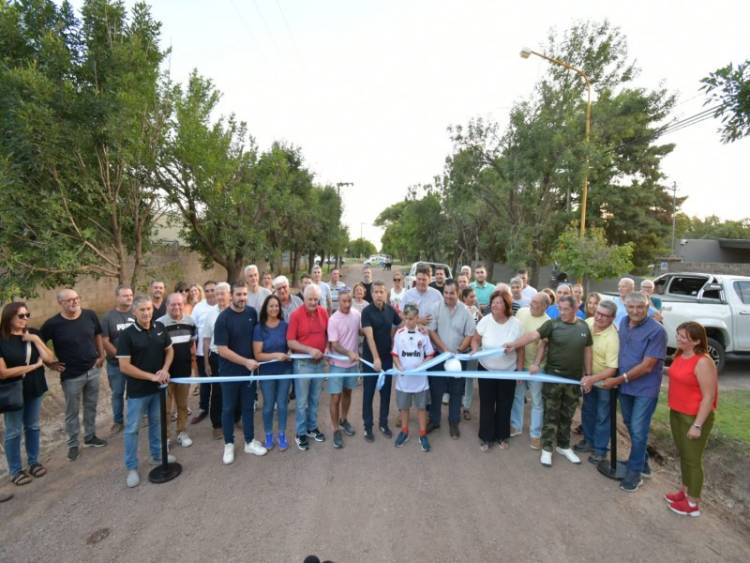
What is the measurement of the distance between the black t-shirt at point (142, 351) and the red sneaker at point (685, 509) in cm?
528

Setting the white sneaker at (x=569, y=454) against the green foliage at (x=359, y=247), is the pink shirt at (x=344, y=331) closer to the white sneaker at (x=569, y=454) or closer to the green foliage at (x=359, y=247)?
the white sneaker at (x=569, y=454)

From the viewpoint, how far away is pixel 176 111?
854 centimetres

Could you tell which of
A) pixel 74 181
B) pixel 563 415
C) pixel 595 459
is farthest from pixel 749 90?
pixel 74 181

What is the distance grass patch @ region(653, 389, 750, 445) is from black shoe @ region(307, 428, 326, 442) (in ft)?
14.3

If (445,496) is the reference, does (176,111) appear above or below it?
above

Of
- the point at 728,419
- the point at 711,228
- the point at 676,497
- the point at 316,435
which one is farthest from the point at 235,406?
the point at 711,228

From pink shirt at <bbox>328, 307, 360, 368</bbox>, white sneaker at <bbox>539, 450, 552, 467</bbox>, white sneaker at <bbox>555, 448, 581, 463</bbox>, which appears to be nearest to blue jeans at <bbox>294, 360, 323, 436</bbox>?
pink shirt at <bbox>328, 307, 360, 368</bbox>

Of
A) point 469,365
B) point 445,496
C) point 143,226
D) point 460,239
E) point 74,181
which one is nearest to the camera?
point 445,496

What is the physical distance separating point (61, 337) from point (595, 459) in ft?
20.6

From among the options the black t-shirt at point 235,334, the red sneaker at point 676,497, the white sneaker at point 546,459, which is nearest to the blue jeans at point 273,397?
the black t-shirt at point 235,334

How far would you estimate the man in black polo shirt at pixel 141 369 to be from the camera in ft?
12.3

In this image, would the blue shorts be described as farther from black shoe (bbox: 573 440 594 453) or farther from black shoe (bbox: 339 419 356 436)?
black shoe (bbox: 573 440 594 453)

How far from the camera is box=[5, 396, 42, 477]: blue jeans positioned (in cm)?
371

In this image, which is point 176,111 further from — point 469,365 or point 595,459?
point 595,459
